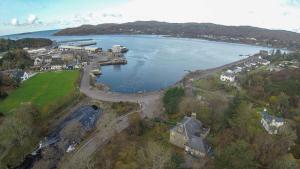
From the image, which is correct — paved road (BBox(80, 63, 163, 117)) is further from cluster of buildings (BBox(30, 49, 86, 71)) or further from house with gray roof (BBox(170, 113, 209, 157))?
cluster of buildings (BBox(30, 49, 86, 71))

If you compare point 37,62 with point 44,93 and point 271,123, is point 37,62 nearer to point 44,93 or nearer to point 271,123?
point 44,93

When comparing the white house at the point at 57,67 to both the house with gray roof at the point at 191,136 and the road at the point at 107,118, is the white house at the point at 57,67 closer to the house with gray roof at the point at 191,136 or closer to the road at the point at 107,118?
the road at the point at 107,118

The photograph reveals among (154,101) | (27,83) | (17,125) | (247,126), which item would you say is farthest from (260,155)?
(27,83)

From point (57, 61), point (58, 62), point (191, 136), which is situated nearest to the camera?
point (191, 136)

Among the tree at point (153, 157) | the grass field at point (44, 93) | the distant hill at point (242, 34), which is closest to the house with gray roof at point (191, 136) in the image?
the tree at point (153, 157)

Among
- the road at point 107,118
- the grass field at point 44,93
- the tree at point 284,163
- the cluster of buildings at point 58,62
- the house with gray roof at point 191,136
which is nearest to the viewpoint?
the tree at point 284,163

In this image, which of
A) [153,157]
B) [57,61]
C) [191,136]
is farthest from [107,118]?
[57,61]
